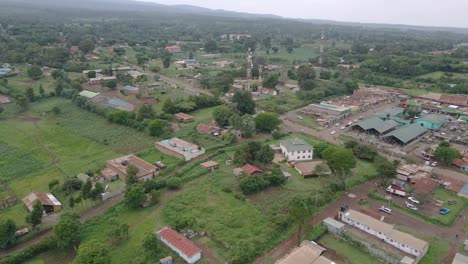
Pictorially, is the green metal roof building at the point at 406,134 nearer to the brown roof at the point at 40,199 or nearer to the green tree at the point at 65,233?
the green tree at the point at 65,233

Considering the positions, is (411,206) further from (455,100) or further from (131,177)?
(455,100)

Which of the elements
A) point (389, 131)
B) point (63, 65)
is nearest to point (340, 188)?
point (389, 131)

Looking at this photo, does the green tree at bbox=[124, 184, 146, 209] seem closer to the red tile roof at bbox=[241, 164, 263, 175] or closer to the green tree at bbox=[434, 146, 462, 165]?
the red tile roof at bbox=[241, 164, 263, 175]

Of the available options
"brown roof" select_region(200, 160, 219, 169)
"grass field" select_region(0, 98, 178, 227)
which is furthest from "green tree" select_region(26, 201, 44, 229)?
"brown roof" select_region(200, 160, 219, 169)

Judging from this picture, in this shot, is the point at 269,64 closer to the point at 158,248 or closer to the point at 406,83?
the point at 406,83

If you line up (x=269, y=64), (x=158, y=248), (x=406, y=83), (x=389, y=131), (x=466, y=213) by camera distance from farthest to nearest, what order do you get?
(x=269, y=64), (x=406, y=83), (x=389, y=131), (x=466, y=213), (x=158, y=248)

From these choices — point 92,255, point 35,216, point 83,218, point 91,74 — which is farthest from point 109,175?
point 91,74

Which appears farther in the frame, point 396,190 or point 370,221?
point 396,190
